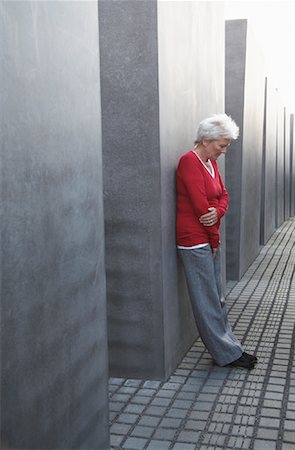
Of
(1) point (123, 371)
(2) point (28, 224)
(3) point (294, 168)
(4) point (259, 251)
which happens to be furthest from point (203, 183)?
(3) point (294, 168)

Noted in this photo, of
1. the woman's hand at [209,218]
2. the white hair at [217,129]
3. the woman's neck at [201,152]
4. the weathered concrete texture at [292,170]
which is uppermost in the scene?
the white hair at [217,129]

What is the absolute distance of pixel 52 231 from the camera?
2.81m

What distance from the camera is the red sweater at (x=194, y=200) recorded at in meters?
4.79

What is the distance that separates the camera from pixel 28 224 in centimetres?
257

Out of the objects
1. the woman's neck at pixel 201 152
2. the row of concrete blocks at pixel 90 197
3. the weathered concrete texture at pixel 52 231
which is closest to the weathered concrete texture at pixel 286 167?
the row of concrete blocks at pixel 90 197

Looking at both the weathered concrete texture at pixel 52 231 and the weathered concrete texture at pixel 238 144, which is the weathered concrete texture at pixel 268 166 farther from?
the weathered concrete texture at pixel 52 231

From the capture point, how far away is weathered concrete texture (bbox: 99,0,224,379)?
178 inches

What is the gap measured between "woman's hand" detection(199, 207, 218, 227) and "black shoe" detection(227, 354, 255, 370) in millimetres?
1217

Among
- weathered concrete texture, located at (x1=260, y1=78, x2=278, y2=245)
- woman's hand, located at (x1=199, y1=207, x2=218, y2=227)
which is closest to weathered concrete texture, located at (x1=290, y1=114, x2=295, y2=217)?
weathered concrete texture, located at (x1=260, y1=78, x2=278, y2=245)

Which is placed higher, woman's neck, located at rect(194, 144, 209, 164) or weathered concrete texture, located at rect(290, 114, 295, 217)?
woman's neck, located at rect(194, 144, 209, 164)

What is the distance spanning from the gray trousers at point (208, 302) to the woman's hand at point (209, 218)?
202 mm

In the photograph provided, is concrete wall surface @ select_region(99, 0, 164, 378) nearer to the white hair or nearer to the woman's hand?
the woman's hand

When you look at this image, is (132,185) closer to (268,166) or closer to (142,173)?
(142,173)

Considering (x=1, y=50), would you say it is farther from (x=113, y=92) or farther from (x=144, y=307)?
(x=144, y=307)
